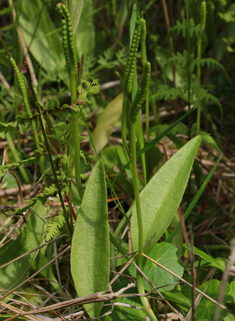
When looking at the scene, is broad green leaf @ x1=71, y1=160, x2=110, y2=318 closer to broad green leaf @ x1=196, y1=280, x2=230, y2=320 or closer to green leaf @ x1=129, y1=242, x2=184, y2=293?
green leaf @ x1=129, y1=242, x2=184, y2=293

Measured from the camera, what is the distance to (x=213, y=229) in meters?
1.12

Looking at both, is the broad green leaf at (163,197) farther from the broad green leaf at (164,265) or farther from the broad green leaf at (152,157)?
the broad green leaf at (152,157)

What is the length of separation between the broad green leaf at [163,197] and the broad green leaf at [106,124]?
0.59 m

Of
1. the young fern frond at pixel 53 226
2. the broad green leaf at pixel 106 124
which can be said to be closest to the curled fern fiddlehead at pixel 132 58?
the young fern frond at pixel 53 226

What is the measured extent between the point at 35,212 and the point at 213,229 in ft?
2.21

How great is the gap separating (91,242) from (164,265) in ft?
0.69

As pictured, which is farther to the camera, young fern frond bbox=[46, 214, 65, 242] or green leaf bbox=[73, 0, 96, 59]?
green leaf bbox=[73, 0, 96, 59]

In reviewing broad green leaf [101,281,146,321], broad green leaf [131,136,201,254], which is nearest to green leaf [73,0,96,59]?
broad green leaf [131,136,201,254]

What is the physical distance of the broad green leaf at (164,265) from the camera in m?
0.73

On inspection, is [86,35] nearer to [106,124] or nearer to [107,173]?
[106,124]

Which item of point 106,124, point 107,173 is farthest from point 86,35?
point 107,173

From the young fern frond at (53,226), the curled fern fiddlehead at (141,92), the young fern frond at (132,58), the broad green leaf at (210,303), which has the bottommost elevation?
the broad green leaf at (210,303)

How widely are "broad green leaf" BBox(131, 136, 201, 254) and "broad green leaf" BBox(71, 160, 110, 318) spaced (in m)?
0.11

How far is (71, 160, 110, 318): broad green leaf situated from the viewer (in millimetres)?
695
